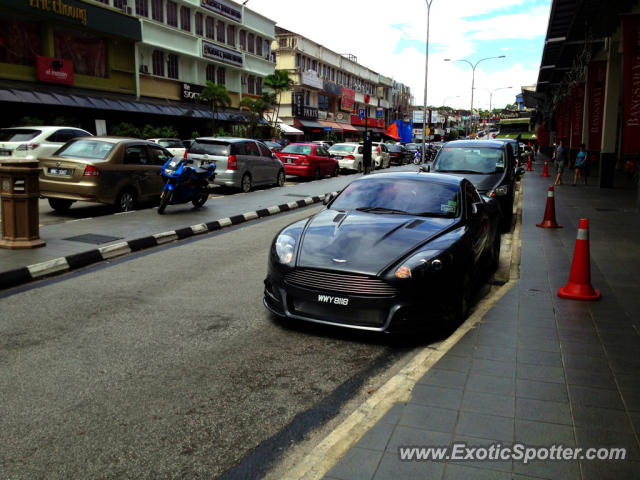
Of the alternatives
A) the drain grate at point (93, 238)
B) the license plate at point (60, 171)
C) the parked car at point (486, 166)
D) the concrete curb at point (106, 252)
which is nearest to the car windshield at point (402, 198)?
the concrete curb at point (106, 252)

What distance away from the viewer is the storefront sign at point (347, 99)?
76750 mm

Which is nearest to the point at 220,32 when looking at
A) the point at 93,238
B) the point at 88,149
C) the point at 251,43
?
the point at 251,43

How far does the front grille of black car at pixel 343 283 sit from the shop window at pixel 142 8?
1482 inches

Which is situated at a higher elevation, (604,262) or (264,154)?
(264,154)

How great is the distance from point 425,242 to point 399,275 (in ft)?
2.13

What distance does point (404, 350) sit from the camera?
508 centimetres

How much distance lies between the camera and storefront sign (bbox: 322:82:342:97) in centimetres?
7038

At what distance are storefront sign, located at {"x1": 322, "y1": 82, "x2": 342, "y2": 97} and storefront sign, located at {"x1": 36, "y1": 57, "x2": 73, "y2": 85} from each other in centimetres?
4213

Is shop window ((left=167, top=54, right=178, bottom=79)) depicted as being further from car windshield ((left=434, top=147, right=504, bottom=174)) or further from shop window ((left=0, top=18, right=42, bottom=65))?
car windshield ((left=434, top=147, right=504, bottom=174))

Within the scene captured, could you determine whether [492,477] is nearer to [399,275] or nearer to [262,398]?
[262,398]

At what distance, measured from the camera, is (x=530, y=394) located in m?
3.89

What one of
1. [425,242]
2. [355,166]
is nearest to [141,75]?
[355,166]

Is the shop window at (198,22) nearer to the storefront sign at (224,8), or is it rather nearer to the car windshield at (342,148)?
the storefront sign at (224,8)

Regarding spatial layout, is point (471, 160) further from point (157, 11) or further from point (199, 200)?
point (157, 11)
